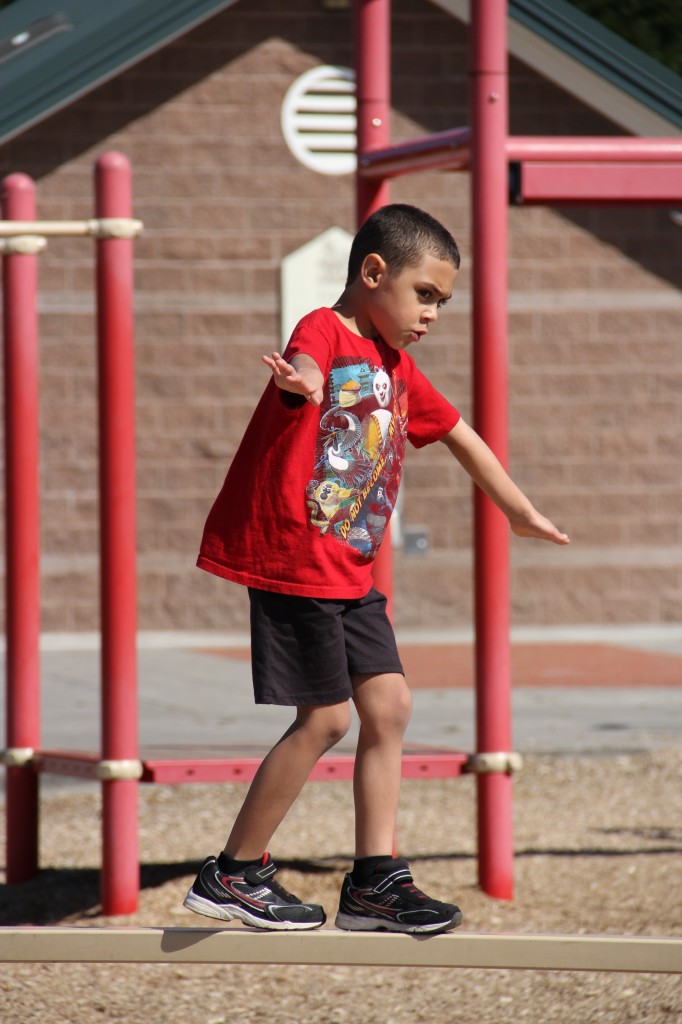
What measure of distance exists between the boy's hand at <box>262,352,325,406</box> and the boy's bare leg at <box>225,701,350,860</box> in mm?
644

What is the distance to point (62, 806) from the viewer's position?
22.7 ft

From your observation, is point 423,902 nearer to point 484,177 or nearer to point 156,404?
point 484,177

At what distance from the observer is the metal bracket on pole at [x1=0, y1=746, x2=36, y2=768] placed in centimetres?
548

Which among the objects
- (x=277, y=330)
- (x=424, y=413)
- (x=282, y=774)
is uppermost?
(x=277, y=330)

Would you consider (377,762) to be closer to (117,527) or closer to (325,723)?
(325,723)

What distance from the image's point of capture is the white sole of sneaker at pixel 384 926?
3121mm

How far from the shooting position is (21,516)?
5.54 m

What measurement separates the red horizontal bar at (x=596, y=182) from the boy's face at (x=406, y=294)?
1.65 meters

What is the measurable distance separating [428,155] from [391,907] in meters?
2.51

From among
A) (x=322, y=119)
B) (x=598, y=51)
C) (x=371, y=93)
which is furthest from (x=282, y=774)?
(x=322, y=119)

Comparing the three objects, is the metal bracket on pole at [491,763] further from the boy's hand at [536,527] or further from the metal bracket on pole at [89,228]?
the metal bracket on pole at [89,228]

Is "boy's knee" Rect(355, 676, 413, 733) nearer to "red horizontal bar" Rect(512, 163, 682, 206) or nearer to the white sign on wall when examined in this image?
"red horizontal bar" Rect(512, 163, 682, 206)

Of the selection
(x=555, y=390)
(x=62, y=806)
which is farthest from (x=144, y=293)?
(x=62, y=806)

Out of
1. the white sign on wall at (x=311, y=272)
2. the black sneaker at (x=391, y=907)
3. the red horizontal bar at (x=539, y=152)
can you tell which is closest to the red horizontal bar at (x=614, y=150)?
the red horizontal bar at (x=539, y=152)
